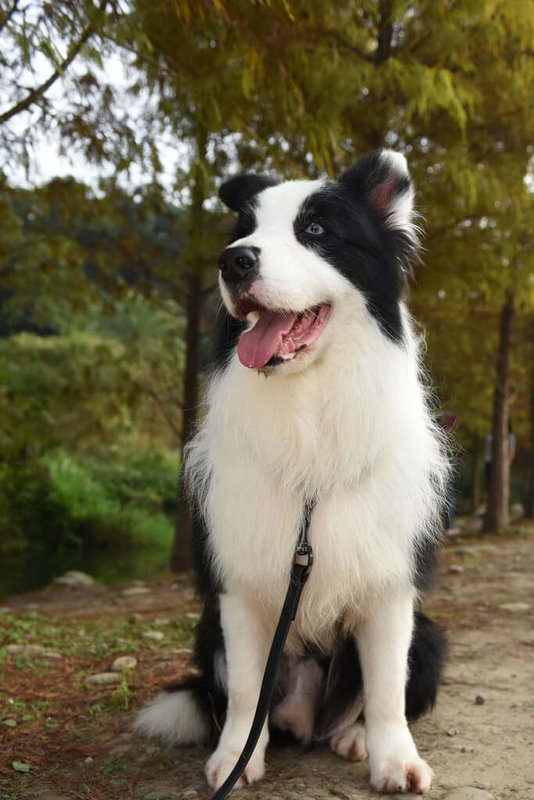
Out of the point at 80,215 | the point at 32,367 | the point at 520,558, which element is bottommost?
the point at 520,558

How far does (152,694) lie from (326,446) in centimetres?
190

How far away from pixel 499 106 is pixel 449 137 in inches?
31.1

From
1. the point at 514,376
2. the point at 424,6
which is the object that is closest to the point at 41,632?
the point at 424,6

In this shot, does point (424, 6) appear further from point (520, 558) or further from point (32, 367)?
point (32, 367)

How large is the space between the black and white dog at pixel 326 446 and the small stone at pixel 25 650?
2211mm

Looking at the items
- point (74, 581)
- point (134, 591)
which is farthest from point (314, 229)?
point (74, 581)

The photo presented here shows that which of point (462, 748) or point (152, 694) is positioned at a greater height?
point (462, 748)

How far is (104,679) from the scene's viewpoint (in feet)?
12.9

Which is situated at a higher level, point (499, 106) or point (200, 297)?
point (499, 106)

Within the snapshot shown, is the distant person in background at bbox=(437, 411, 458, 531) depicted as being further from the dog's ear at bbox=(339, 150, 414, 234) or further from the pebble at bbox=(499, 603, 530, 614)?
the pebble at bbox=(499, 603, 530, 614)

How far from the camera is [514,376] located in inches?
567

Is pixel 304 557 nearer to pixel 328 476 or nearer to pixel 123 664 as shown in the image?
pixel 328 476

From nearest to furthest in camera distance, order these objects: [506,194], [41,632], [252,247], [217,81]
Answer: [252,247] → [217,81] → [41,632] → [506,194]

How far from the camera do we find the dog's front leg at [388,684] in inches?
101
